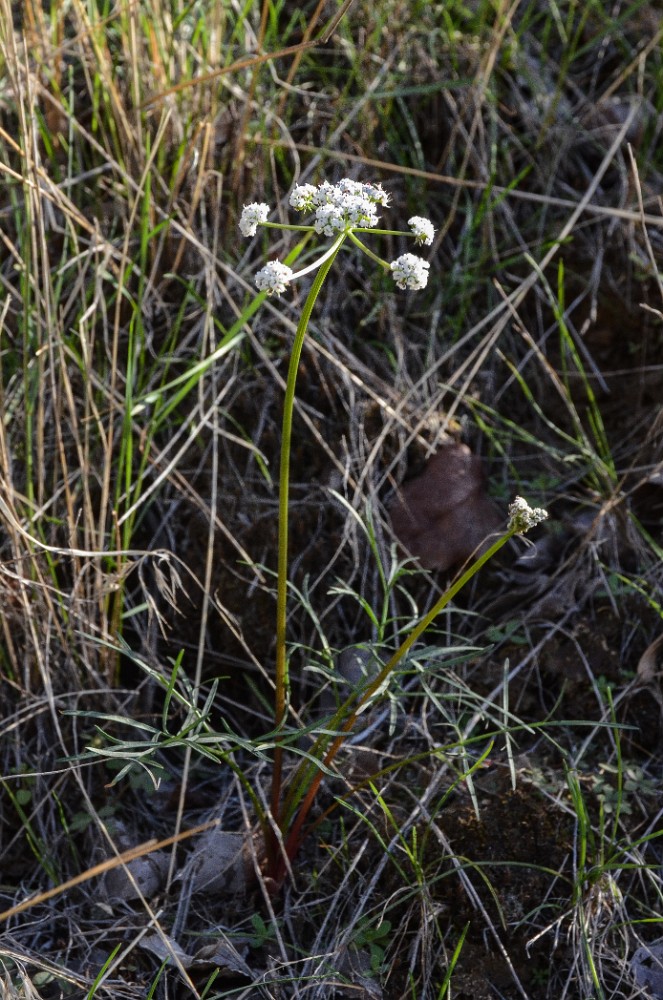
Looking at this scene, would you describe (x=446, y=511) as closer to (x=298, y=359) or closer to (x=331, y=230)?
(x=298, y=359)

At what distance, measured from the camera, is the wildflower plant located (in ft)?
3.79

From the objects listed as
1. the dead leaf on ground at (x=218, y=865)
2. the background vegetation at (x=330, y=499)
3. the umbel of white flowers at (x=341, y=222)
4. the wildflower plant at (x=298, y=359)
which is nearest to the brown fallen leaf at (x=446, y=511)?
the background vegetation at (x=330, y=499)

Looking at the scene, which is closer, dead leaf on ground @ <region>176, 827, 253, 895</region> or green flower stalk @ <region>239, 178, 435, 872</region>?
green flower stalk @ <region>239, 178, 435, 872</region>

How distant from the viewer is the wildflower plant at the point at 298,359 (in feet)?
3.79

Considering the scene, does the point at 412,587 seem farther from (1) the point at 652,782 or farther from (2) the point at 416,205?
(2) the point at 416,205

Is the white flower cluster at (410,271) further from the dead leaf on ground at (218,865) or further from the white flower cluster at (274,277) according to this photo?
the dead leaf on ground at (218,865)

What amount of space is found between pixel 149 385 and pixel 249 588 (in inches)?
20.2

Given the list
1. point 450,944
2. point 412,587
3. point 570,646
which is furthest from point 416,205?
point 450,944

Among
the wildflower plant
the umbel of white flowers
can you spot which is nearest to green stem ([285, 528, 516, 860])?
the wildflower plant

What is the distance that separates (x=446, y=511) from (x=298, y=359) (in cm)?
83

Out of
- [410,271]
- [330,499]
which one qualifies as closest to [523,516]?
[410,271]

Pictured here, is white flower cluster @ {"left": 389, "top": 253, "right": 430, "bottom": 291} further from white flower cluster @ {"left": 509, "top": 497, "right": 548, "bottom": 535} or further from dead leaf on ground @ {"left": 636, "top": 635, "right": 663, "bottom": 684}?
dead leaf on ground @ {"left": 636, "top": 635, "right": 663, "bottom": 684}

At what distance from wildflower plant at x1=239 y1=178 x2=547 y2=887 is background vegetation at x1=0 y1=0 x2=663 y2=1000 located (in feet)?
0.26

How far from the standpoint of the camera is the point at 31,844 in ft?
5.55
